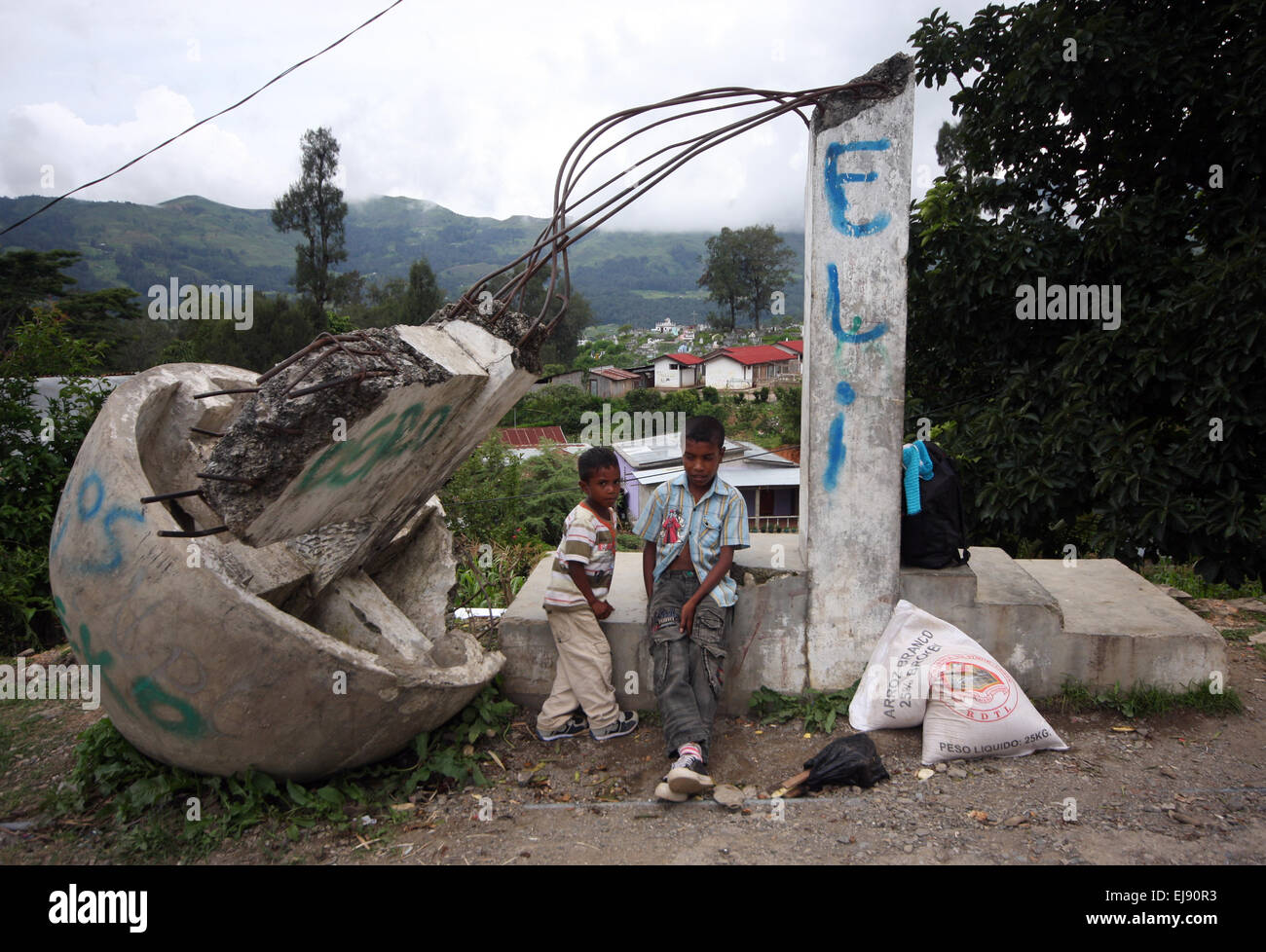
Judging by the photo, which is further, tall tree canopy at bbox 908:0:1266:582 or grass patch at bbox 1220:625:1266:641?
tall tree canopy at bbox 908:0:1266:582

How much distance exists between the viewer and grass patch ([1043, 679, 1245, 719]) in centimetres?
393

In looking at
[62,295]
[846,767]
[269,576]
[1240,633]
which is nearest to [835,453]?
[846,767]

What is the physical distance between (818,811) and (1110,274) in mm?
4908

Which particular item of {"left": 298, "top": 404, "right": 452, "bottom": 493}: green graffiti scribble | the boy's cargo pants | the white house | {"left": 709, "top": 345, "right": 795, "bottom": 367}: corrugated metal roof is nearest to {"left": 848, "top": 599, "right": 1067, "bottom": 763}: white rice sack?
the boy's cargo pants

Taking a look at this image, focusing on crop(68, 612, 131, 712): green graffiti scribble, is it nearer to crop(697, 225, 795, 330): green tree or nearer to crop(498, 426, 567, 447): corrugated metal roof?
crop(498, 426, 567, 447): corrugated metal roof

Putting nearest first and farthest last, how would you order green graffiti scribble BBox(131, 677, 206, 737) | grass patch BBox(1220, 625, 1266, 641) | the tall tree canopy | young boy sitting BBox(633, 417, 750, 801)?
green graffiti scribble BBox(131, 677, 206, 737), young boy sitting BBox(633, 417, 750, 801), grass patch BBox(1220, 625, 1266, 641), the tall tree canopy

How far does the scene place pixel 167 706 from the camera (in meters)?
3.14

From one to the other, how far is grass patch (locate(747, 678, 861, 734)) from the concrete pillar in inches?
3.6

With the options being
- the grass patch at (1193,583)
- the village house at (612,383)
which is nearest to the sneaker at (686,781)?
the grass patch at (1193,583)

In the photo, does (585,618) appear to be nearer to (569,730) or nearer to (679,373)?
(569,730)

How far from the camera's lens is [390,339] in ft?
11.1

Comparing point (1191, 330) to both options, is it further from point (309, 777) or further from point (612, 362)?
point (612, 362)

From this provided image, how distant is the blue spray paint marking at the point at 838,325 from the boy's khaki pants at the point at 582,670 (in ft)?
5.87

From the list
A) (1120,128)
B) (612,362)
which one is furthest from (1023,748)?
(612,362)
